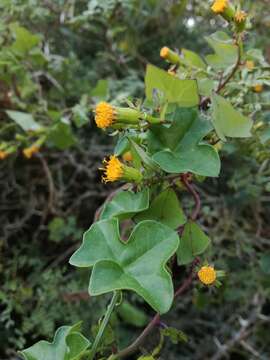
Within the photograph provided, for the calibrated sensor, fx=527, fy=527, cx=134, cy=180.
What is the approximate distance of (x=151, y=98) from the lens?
0.61 meters

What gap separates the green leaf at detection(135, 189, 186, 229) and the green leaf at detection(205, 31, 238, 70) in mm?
216

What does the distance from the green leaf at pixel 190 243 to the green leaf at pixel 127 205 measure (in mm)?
65

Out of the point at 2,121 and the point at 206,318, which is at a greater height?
the point at 2,121

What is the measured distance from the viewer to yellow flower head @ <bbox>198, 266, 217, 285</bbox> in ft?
1.82

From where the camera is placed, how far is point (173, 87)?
0.58 metres

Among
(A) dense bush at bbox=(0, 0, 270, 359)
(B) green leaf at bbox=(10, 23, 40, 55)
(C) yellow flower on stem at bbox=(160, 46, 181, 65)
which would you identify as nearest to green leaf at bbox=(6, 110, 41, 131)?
(A) dense bush at bbox=(0, 0, 270, 359)

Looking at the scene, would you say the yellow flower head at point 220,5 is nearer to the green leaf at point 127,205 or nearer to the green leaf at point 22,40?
the green leaf at point 127,205

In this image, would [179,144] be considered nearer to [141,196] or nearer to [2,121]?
[141,196]

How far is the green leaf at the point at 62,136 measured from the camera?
3.17 ft

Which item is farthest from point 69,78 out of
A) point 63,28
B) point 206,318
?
point 206,318

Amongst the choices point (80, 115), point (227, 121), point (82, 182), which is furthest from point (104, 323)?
point (82, 182)

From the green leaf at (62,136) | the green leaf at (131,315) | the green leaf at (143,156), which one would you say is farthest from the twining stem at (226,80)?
the green leaf at (131,315)

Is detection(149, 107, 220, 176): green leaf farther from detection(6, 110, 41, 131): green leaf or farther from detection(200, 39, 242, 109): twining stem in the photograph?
detection(6, 110, 41, 131): green leaf

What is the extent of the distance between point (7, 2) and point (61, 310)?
58 cm
